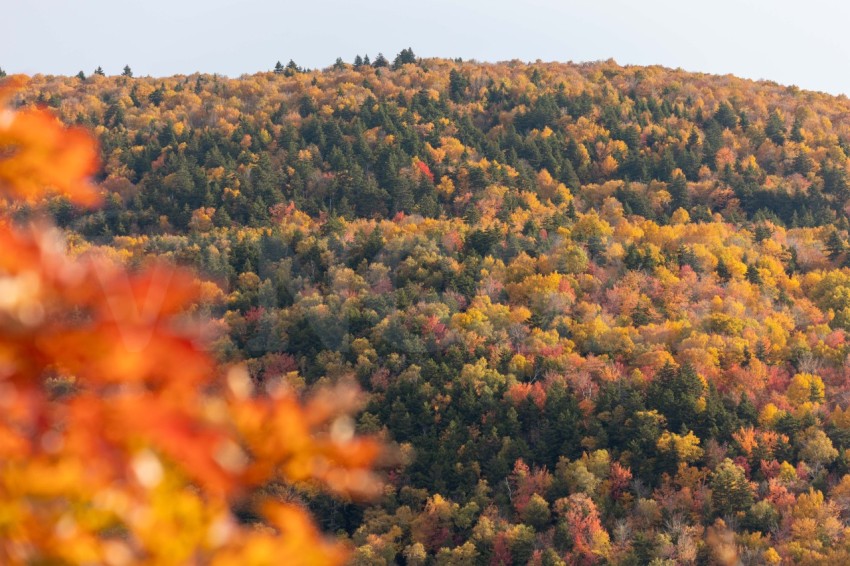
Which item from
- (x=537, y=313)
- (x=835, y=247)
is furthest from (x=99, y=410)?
(x=835, y=247)

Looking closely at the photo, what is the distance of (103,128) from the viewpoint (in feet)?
632

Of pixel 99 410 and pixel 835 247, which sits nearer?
pixel 99 410

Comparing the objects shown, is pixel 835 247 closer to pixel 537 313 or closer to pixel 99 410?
pixel 537 313

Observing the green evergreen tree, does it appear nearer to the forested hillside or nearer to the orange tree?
the forested hillside

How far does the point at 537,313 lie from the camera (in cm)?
11500

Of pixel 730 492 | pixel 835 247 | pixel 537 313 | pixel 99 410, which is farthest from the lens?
pixel 835 247

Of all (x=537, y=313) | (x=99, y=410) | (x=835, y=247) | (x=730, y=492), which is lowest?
(x=730, y=492)

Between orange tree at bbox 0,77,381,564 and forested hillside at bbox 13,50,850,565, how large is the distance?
72843 mm

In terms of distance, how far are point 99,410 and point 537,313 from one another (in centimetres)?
11048

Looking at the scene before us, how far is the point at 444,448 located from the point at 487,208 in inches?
3065

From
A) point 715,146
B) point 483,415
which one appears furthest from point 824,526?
point 715,146

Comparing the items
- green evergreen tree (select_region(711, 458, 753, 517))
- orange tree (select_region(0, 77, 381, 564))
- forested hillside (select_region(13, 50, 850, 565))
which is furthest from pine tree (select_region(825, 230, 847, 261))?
orange tree (select_region(0, 77, 381, 564))

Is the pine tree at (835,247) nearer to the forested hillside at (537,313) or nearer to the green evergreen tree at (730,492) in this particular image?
the forested hillside at (537,313)

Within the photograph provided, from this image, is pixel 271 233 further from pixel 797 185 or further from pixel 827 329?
pixel 797 185
